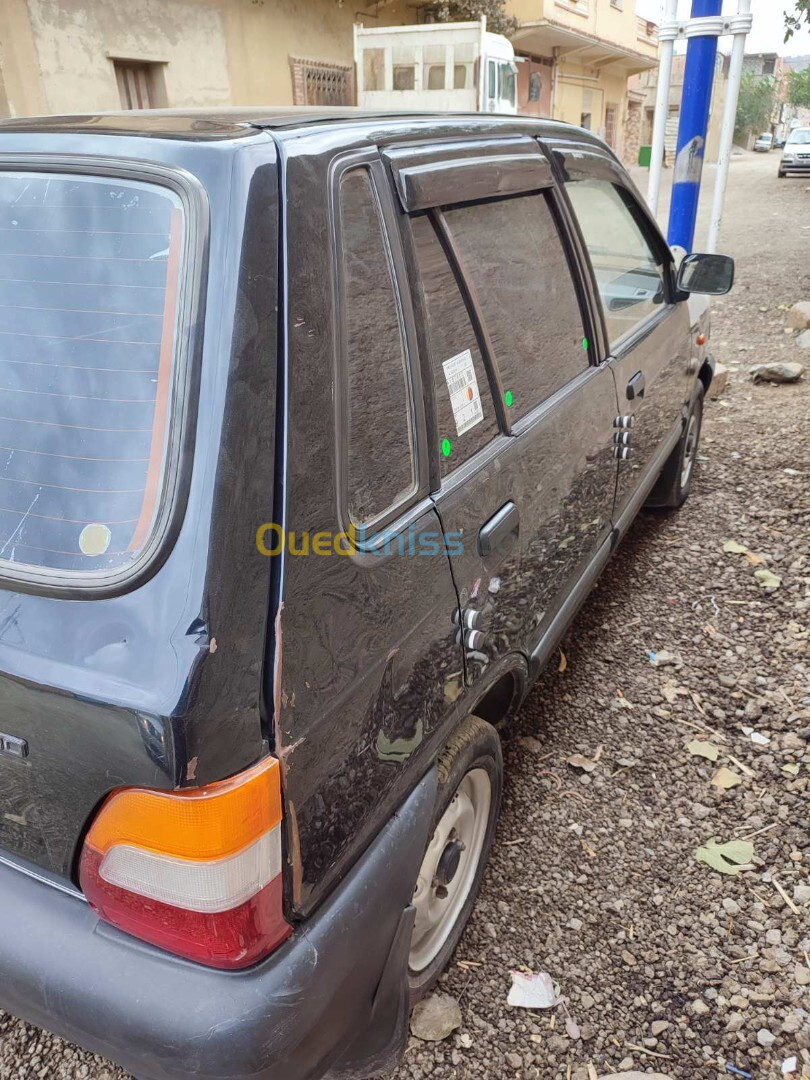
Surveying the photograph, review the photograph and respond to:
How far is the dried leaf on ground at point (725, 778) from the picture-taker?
2.57 m

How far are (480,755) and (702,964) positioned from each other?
812mm

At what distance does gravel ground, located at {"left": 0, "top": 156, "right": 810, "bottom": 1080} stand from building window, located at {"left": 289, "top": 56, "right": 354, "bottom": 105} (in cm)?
1231

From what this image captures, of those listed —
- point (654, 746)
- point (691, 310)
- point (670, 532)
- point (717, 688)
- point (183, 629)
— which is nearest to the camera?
point (183, 629)

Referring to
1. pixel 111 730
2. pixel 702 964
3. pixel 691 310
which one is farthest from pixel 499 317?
pixel 691 310

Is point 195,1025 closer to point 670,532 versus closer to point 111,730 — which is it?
point 111,730

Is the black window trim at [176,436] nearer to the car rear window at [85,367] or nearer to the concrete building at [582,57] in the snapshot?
the car rear window at [85,367]

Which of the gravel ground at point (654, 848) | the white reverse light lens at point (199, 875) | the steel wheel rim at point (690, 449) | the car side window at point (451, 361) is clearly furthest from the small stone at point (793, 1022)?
the steel wheel rim at point (690, 449)

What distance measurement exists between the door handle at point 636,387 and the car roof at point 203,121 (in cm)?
129

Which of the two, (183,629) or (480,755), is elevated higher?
(183,629)

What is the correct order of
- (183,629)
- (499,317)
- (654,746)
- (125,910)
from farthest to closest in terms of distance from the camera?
(654,746)
(499,317)
(125,910)
(183,629)

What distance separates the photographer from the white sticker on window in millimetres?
1730

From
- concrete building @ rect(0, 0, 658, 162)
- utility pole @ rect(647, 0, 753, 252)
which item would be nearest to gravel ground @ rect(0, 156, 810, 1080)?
utility pole @ rect(647, 0, 753, 252)

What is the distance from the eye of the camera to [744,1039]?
1837mm

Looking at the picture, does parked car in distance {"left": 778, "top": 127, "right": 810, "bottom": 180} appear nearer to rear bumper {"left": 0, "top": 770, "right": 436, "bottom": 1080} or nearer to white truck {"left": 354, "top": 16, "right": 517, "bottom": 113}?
→ white truck {"left": 354, "top": 16, "right": 517, "bottom": 113}
